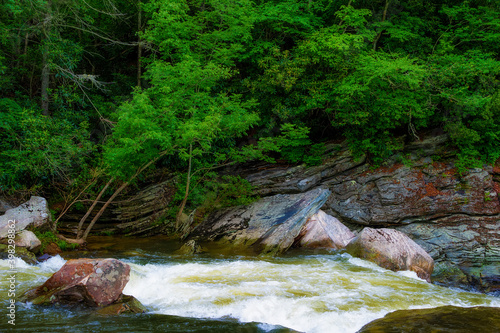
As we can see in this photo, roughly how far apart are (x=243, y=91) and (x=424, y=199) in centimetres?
720

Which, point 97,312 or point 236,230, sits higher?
point 97,312

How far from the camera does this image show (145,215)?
12555 mm

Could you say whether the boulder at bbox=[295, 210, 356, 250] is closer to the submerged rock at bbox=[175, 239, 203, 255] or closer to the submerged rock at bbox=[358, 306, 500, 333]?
the submerged rock at bbox=[175, 239, 203, 255]

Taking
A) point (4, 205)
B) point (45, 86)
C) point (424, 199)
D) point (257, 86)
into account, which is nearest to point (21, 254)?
point (4, 205)

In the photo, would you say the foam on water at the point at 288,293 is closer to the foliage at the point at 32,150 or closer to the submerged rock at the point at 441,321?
the submerged rock at the point at 441,321

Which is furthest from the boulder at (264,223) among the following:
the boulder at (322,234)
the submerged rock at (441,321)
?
the submerged rock at (441,321)

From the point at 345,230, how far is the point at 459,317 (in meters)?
5.74

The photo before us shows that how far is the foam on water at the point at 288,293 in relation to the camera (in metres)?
4.84

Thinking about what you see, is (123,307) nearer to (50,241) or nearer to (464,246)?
(50,241)

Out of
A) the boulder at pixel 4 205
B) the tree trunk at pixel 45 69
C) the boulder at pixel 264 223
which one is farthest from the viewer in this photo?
the tree trunk at pixel 45 69

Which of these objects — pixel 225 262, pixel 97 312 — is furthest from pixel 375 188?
pixel 97 312

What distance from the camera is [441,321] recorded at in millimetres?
4711

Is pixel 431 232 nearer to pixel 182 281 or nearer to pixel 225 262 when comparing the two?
pixel 225 262

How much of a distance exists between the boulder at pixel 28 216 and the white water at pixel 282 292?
1658 millimetres
